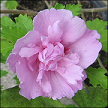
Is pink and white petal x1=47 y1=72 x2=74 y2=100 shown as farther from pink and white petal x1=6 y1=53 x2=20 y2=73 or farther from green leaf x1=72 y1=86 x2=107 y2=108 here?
green leaf x1=72 y1=86 x2=107 y2=108

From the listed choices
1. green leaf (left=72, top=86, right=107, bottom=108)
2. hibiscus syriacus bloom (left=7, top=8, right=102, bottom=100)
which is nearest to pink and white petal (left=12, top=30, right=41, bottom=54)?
hibiscus syriacus bloom (left=7, top=8, right=102, bottom=100)

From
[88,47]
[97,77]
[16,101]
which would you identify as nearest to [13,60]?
[88,47]

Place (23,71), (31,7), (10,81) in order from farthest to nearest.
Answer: (31,7)
(10,81)
(23,71)

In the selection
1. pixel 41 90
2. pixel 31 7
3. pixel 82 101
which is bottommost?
pixel 82 101

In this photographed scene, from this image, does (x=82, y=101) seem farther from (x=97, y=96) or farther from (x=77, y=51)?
(x=77, y=51)

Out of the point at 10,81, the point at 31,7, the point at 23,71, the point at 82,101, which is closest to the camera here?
the point at 23,71

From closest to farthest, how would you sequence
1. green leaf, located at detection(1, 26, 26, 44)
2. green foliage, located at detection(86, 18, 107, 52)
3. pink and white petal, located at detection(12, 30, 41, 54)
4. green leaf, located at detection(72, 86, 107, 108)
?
pink and white petal, located at detection(12, 30, 41, 54), green leaf, located at detection(1, 26, 26, 44), green foliage, located at detection(86, 18, 107, 52), green leaf, located at detection(72, 86, 107, 108)

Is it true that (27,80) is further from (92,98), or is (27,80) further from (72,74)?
(92,98)

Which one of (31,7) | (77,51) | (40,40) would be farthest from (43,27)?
(31,7)
